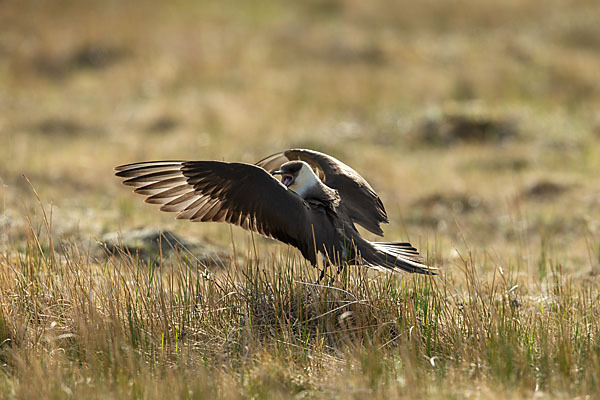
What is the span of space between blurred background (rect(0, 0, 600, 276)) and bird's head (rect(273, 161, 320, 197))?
1.69 meters

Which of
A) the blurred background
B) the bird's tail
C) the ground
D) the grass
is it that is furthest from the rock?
the bird's tail

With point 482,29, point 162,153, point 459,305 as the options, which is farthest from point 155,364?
point 482,29

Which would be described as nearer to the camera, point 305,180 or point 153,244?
point 305,180

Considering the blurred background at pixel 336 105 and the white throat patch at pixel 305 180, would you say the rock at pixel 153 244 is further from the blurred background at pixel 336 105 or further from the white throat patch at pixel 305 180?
the white throat patch at pixel 305 180

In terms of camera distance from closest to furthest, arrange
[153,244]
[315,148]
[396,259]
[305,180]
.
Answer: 1. [396,259]
2. [305,180]
3. [153,244]
4. [315,148]

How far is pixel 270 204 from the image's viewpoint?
14.8 ft

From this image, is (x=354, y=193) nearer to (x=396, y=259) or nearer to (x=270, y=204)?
(x=396, y=259)

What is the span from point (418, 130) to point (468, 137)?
849mm

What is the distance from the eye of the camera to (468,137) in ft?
42.9

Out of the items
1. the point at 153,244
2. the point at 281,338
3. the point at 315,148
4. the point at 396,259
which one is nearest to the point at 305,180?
the point at 396,259

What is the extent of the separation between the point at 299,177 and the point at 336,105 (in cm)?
1095

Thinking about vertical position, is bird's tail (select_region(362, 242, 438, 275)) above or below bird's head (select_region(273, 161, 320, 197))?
below

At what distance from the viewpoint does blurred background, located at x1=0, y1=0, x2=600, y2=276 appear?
914 centimetres

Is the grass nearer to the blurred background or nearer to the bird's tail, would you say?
the bird's tail
